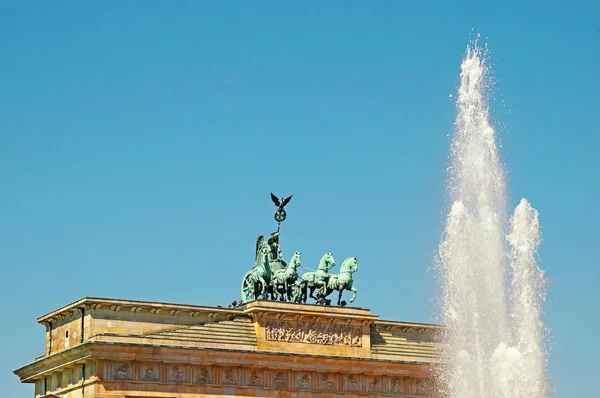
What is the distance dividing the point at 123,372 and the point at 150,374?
1.34m

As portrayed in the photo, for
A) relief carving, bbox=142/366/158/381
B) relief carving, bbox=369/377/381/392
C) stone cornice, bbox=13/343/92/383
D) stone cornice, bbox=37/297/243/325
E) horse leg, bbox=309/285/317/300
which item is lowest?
relief carving, bbox=142/366/158/381

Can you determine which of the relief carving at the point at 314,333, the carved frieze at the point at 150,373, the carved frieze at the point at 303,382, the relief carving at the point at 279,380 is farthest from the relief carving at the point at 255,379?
the carved frieze at the point at 150,373

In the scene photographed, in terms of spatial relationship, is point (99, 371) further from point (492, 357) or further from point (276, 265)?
point (492, 357)

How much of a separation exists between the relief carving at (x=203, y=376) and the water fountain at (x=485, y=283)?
1880 cm

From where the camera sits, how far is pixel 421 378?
211 ft

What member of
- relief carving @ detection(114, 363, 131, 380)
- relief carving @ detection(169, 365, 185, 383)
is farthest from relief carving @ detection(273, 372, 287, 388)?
relief carving @ detection(114, 363, 131, 380)

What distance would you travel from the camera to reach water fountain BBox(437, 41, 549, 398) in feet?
129

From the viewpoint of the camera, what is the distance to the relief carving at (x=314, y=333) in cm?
6109

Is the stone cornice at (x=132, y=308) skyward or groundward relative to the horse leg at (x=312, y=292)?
groundward

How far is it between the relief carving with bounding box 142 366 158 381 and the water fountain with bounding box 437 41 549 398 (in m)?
18.9

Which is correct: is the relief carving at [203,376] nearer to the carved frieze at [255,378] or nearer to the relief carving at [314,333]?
the carved frieze at [255,378]

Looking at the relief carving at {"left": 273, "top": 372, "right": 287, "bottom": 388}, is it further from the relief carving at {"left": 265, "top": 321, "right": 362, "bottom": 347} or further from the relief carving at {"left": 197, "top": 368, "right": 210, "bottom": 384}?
the relief carving at {"left": 197, "top": 368, "right": 210, "bottom": 384}

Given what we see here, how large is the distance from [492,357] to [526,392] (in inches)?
71.7

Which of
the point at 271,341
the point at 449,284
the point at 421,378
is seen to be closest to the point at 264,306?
the point at 271,341
